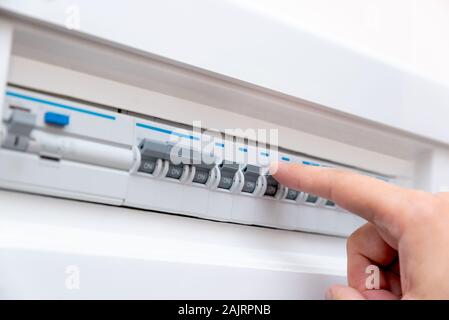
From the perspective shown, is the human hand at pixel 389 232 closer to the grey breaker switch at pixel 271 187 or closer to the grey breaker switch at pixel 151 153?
the grey breaker switch at pixel 271 187

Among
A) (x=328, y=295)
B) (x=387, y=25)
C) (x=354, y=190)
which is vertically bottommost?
(x=328, y=295)

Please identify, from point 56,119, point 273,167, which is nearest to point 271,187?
point 273,167

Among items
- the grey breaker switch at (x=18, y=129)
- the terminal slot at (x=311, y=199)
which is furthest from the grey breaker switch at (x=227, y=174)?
the grey breaker switch at (x=18, y=129)

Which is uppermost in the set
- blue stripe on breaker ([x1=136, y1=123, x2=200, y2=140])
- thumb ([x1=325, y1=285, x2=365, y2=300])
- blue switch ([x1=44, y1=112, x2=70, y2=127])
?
blue stripe on breaker ([x1=136, y1=123, x2=200, y2=140])

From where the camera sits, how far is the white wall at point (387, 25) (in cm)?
66

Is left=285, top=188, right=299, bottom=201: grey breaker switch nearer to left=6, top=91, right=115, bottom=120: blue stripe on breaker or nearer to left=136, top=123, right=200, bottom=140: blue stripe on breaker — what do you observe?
left=136, top=123, right=200, bottom=140: blue stripe on breaker

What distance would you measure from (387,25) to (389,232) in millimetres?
356

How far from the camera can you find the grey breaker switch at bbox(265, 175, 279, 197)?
62 centimetres

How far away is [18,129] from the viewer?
462 millimetres

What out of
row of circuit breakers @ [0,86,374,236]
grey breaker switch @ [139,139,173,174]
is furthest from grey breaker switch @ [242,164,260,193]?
grey breaker switch @ [139,139,173,174]

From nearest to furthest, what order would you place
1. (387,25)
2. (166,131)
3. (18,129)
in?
(18,129) → (166,131) → (387,25)

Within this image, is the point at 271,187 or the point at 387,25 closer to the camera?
the point at 271,187

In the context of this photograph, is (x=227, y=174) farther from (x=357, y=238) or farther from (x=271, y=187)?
(x=357, y=238)
